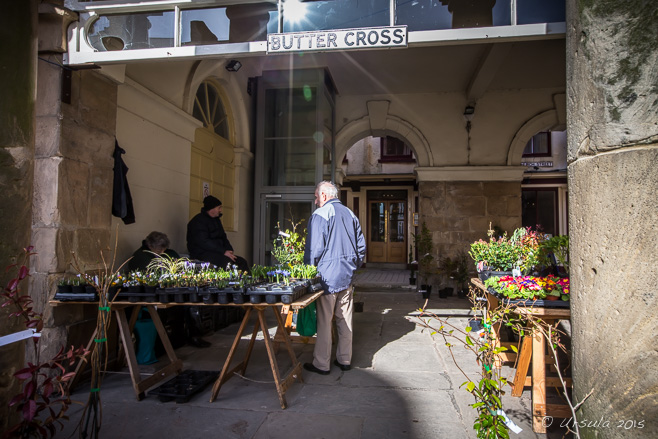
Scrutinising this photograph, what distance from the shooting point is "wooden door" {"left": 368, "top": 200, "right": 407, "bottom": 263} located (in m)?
16.4

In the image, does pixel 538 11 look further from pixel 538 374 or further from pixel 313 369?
pixel 313 369

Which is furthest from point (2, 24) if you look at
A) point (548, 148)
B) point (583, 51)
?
point (548, 148)

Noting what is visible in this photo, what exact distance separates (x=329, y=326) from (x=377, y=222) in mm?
13001

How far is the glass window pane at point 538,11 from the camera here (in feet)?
9.77

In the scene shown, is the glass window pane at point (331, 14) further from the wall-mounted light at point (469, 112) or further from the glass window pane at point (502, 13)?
the wall-mounted light at point (469, 112)

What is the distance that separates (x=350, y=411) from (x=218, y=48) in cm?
287

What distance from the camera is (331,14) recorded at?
3.31 m

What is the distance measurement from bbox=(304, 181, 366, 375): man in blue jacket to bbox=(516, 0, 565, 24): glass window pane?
6.90ft

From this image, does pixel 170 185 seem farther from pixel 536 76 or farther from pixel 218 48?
pixel 536 76

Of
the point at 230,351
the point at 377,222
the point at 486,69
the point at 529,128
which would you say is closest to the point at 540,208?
the point at 377,222

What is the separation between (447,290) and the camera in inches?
338

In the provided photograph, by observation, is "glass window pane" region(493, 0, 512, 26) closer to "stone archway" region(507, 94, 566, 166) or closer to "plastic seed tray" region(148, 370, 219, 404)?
"plastic seed tray" region(148, 370, 219, 404)

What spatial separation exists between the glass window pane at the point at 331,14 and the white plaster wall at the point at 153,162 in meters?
2.13

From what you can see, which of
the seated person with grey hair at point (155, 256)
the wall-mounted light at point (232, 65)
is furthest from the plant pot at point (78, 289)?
the wall-mounted light at point (232, 65)
